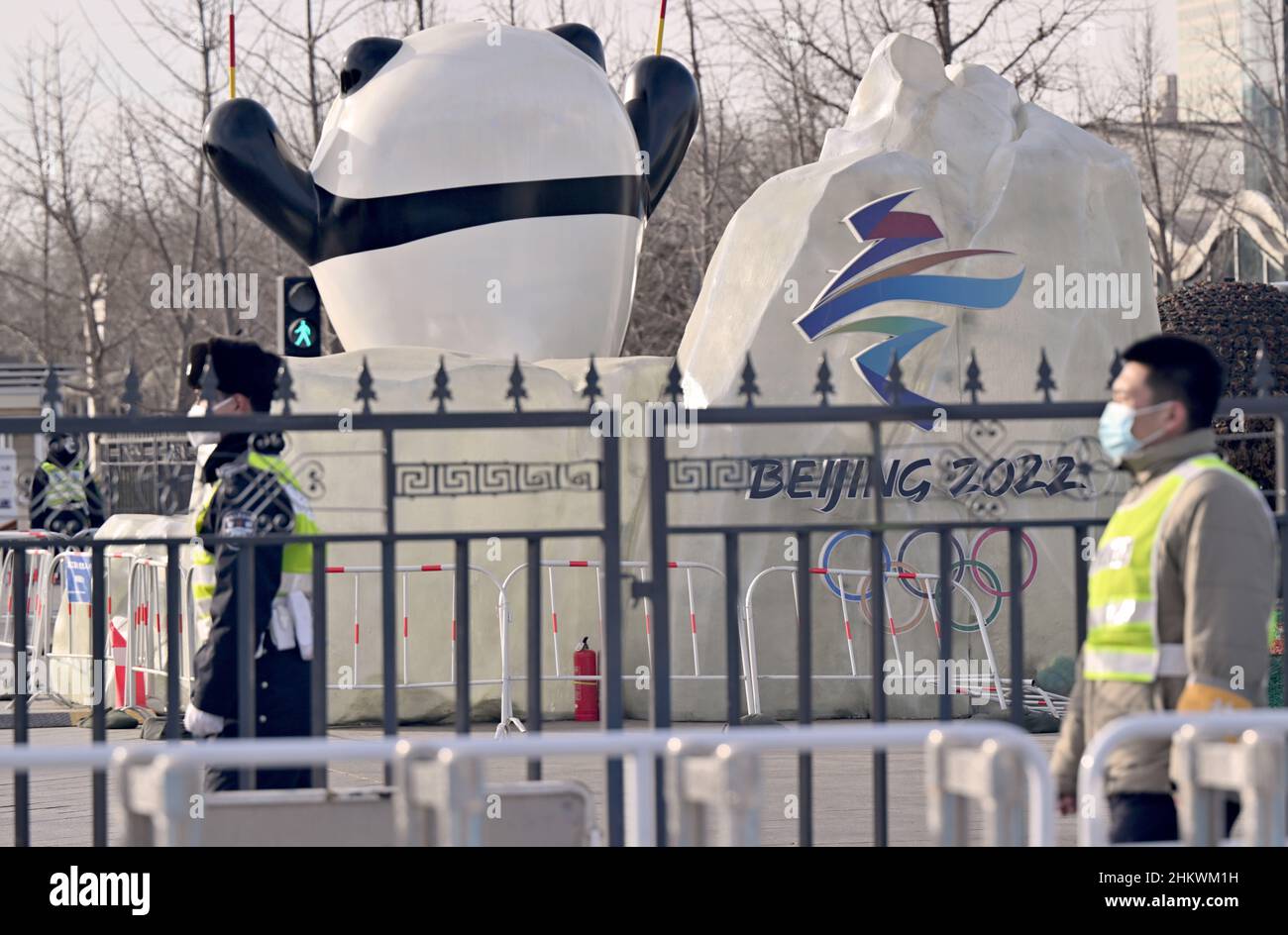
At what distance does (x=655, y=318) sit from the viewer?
2489 cm

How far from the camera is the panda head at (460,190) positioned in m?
10.4

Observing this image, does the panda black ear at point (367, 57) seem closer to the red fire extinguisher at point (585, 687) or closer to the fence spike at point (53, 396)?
the red fire extinguisher at point (585, 687)

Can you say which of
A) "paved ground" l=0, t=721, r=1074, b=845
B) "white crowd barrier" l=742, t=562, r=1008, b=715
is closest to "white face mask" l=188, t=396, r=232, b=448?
"paved ground" l=0, t=721, r=1074, b=845

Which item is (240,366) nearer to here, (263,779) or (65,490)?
(65,490)

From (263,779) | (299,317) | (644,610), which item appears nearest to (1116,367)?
(263,779)

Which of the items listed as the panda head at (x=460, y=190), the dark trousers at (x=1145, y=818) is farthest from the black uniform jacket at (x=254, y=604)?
the panda head at (x=460, y=190)

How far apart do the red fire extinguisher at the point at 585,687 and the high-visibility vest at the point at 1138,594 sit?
5674mm

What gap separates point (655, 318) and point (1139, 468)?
20613 mm

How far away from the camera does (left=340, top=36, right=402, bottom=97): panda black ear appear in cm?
1076

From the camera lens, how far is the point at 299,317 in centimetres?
1115

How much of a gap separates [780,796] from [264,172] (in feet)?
16.8

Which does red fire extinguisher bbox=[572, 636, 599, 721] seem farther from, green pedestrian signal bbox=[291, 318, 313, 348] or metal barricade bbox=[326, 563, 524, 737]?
green pedestrian signal bbox=[291, 318, 313, 348]
